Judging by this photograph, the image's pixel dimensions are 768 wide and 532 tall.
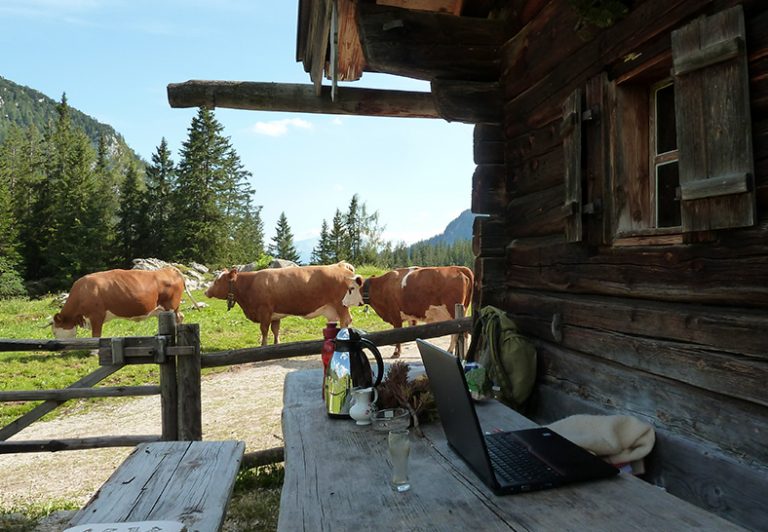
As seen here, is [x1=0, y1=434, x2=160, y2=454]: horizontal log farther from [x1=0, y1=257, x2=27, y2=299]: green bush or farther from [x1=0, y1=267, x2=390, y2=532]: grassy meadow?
[x1=0, y1=257, x2=27, y2=299]: green bush

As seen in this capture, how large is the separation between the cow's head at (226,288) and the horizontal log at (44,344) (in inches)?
343

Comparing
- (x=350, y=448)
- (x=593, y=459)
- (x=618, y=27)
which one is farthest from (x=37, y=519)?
(x=618, y=27)

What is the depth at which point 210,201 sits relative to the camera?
43.5 meters

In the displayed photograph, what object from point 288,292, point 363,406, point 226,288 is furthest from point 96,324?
point 363,406

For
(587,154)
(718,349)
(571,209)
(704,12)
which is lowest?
(718,349)

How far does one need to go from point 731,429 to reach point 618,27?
2130mm

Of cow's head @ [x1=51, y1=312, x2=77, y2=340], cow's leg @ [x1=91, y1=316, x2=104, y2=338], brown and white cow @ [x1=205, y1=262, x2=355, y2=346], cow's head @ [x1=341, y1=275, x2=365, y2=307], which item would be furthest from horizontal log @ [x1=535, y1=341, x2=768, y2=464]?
cow's head @ [x1=51, y1=312, x2=77, y2=340]

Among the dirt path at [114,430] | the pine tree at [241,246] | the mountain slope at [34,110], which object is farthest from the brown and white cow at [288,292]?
the mountain slope at [34,110]

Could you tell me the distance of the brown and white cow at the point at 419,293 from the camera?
11617 millimetres

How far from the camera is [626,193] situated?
2.84 metres

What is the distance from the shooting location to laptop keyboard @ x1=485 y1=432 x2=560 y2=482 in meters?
1.69

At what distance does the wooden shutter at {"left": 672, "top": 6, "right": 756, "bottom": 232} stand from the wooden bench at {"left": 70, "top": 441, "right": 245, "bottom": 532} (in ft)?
7.57

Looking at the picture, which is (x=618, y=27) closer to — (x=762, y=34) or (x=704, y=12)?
(x=704, y=12)

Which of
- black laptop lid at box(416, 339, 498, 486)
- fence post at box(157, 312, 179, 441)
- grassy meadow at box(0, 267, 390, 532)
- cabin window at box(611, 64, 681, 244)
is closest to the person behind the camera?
black laptop lid at box(416, 339, 498, 486)
